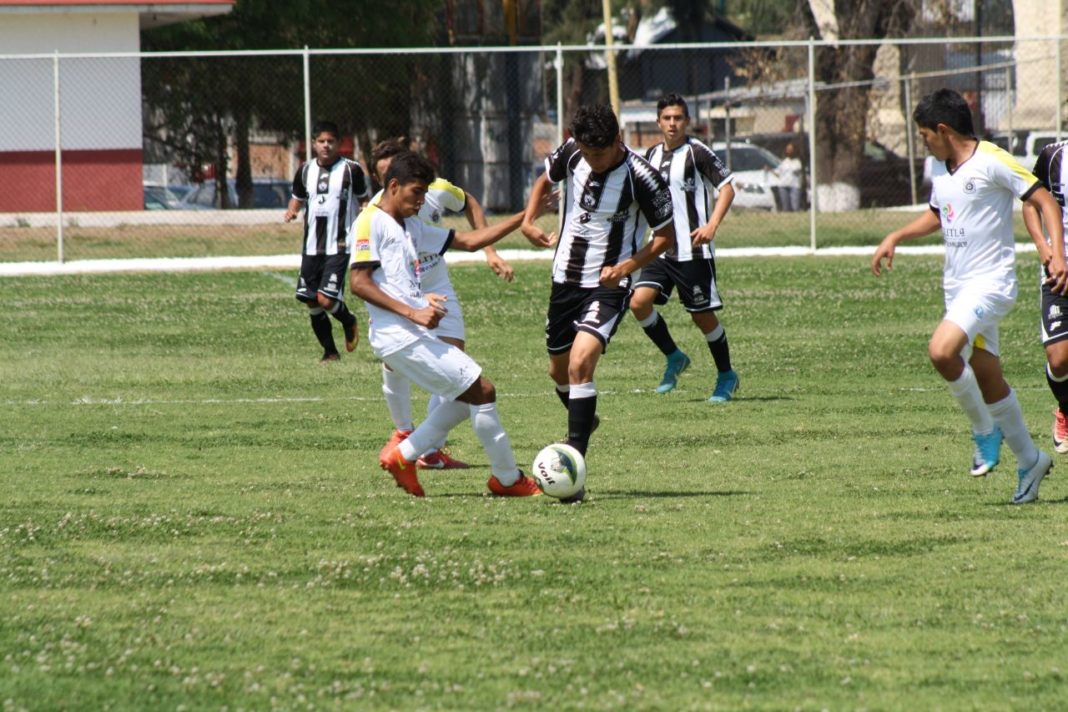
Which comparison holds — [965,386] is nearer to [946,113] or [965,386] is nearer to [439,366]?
[946,113]

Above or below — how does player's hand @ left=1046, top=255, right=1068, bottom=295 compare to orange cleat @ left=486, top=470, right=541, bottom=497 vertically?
above

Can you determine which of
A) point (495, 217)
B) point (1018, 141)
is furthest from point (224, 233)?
point (1018, 141)

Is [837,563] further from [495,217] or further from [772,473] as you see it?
[495,217]

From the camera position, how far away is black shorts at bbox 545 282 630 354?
903 centimetres

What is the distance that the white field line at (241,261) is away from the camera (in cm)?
2328

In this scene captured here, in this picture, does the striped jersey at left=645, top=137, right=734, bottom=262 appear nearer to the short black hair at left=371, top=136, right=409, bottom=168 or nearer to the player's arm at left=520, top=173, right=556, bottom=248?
the player's arm at left=520, top=173, right=556, bottom=248

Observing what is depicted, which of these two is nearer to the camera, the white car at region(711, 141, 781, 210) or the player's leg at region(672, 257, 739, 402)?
the player's leg at region(672, 257, 739, 402)

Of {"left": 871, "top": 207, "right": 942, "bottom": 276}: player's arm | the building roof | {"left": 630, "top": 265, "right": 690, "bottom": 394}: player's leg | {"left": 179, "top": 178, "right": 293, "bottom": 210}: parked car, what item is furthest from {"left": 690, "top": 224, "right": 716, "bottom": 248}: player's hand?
{"left": 179, "top": 178, "right": 293, "bottom": 210}: parked car

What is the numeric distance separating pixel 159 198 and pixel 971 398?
2319cm

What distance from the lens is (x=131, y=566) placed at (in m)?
6.90

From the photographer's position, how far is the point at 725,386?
521 inches

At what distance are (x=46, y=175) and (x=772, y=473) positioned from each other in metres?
20.8

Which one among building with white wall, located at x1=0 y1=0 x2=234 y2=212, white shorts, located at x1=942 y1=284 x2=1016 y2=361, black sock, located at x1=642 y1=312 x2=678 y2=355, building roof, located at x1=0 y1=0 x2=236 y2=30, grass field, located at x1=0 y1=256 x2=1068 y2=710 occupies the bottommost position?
grass field, located at x1=0 y1=256 x2=1068 y2=710

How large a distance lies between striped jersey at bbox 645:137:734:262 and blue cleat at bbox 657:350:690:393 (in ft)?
2.62
